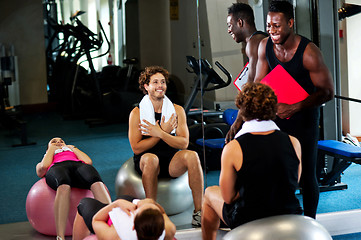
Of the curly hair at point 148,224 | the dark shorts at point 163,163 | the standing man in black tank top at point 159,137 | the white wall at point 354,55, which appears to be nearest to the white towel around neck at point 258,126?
the curly hair at point 148,224

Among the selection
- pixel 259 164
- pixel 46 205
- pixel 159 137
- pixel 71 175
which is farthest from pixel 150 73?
pixel 259 164

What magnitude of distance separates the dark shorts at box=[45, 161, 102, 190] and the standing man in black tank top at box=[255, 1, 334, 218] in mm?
1192

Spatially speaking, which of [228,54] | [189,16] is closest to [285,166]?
[228,54]

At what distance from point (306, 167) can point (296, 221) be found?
25.0 inches

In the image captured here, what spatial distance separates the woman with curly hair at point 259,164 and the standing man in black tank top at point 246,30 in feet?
2.38

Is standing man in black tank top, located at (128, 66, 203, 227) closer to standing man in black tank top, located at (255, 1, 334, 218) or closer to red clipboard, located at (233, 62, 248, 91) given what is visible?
red clipboard, located at (233, 62, 248, 91)

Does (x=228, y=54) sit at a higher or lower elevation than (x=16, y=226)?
higher

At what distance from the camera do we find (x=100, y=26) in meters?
6.84

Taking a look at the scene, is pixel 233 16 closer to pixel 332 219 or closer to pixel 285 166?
pixel 285 166

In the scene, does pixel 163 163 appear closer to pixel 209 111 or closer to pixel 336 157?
pixel 209 111

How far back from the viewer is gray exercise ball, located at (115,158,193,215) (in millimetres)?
3203

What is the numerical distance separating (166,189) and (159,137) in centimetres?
36

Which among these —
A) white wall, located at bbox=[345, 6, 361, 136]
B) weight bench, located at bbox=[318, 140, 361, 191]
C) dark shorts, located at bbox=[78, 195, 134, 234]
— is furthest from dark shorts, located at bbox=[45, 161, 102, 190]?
white wall, located at bbox=[345, 6, 361, 136]

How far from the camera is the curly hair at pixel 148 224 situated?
1.91m
